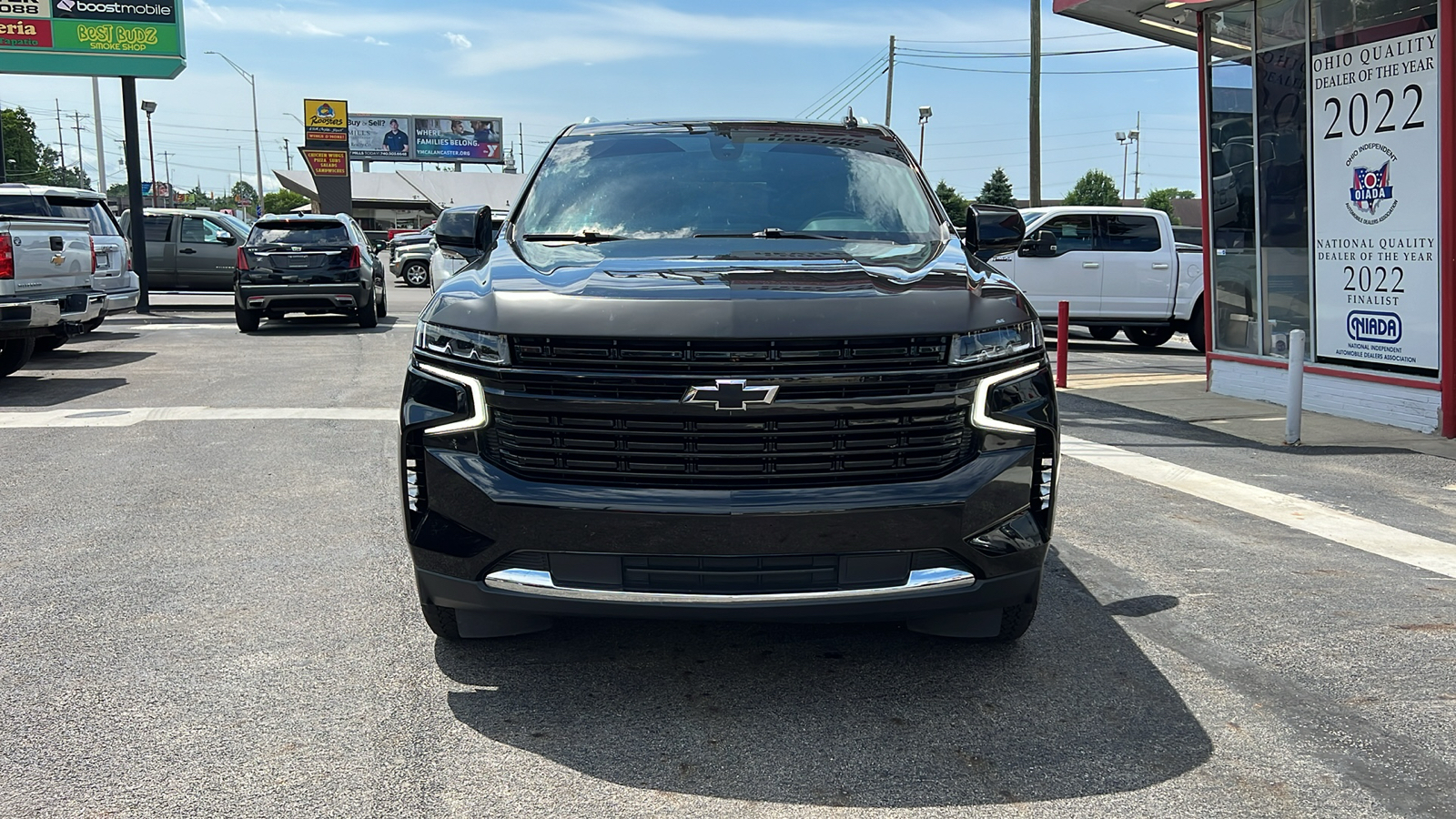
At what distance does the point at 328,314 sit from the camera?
22.2 m

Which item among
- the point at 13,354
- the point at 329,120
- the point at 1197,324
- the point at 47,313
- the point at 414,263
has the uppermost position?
the point at 329,120

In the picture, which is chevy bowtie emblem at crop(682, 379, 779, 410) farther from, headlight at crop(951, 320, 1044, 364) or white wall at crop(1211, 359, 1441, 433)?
white wall at crop(1211, 359, 1441, 433)

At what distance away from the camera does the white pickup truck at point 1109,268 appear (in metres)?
17.0

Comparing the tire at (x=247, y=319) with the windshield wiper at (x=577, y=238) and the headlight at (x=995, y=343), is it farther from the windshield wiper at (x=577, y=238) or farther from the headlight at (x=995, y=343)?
the headlight at (x=995, y=343)

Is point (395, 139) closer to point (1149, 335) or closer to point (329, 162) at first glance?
point (329, 162)

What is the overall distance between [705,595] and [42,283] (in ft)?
34.2

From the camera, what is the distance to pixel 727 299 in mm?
3461

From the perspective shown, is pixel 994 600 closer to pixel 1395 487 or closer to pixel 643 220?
pixel 643 220

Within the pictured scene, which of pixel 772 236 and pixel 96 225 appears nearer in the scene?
pixel 772 236

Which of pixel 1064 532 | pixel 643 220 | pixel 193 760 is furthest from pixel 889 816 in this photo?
pixel 1064 532

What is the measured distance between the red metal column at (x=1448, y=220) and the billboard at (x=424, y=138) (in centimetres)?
8935

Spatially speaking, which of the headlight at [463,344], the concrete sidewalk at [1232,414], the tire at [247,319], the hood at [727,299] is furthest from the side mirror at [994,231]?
the tire at [247,319]

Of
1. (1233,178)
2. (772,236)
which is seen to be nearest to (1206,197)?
(1233,178)

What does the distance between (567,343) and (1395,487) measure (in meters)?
6.02
